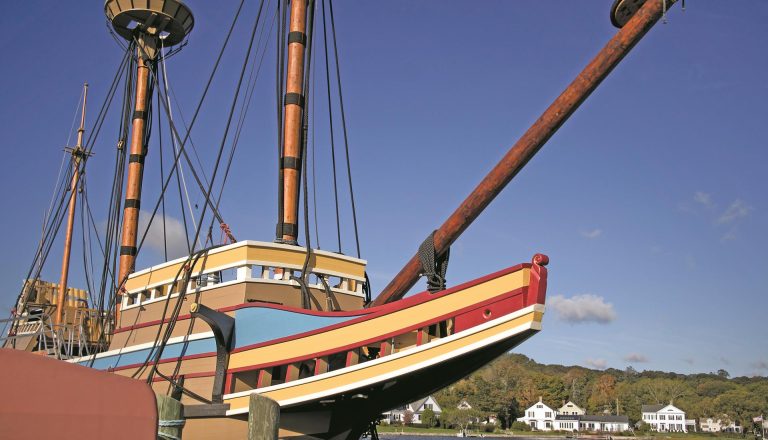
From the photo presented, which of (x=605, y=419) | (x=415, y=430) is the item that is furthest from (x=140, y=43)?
(x=605, y=419)

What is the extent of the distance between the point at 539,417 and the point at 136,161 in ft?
268

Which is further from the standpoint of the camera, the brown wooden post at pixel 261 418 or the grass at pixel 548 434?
the grass at pixel 548 434

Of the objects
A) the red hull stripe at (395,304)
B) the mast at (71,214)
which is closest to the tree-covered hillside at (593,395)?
the mast at (71,214)

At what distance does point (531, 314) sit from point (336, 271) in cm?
444

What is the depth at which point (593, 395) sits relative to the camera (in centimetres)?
10819

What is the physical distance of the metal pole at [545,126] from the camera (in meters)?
8.90

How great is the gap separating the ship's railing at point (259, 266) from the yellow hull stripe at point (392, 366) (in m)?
2.14

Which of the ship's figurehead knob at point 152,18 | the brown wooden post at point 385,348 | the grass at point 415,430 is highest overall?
the ship's figurehead knob at point 152,18

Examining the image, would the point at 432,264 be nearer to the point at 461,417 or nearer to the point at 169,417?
the point at 169,417

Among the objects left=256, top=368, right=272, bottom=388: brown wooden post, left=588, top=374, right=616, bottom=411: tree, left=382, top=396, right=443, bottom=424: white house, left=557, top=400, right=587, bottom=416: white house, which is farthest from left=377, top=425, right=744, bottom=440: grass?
left=256, top=368, right=272, bottom=388: brown wooden post

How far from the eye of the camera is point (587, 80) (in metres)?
9.34

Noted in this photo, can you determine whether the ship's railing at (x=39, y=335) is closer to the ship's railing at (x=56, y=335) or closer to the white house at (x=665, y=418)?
the ship's railing at (x=56, y=335)

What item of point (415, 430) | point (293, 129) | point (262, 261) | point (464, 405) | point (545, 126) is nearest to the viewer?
point (545, 126)

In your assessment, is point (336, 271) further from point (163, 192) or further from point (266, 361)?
point (163, 192)
